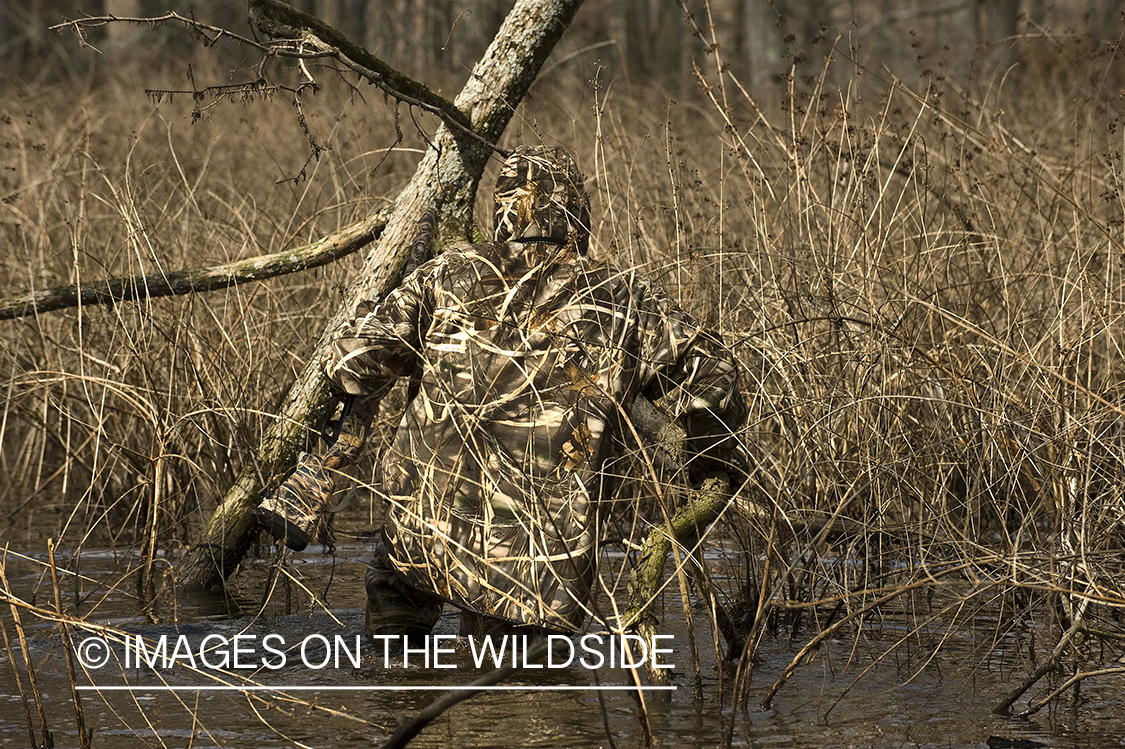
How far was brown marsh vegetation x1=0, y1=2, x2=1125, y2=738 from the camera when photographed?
3.73 metres

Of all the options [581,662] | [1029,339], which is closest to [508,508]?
[581,662]

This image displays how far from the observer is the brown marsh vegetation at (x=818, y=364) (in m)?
3.73

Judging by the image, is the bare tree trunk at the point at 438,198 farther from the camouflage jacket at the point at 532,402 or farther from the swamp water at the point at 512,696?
the camouflage jacket at the point at 532,402

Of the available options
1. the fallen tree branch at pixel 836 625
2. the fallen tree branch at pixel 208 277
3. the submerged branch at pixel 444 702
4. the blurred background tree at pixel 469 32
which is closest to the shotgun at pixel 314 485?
the fallen tree branch at pixel 208 277

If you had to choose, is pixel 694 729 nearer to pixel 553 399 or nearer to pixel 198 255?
pixel 553 399

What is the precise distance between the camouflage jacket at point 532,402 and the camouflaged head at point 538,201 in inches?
1.7

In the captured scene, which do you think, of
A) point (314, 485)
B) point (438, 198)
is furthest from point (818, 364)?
point (314, 485)

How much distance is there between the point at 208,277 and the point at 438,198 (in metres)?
0.96

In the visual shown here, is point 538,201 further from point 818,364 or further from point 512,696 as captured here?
point 818,364

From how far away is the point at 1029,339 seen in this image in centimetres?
518

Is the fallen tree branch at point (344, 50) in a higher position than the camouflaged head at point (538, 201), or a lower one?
higher

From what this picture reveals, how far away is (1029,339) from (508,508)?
2.55 meters

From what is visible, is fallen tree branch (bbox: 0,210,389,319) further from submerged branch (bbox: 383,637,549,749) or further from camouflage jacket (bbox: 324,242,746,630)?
submerged branch (bbox: 383,637,549,749)

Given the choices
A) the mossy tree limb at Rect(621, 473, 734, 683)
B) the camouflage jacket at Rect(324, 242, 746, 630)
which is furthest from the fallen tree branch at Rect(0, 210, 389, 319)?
the mossy tree limb at Rect(621, 473, 734, 683)
